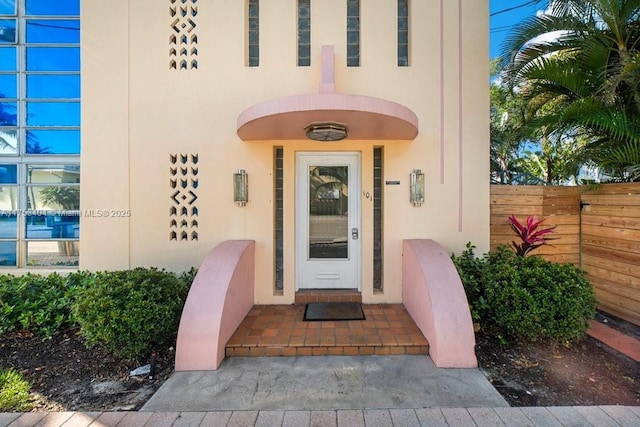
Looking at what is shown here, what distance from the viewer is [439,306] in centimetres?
379

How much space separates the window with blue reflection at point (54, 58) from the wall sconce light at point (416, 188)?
6.99m

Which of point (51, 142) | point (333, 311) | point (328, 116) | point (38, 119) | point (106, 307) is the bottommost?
point (333, 311)

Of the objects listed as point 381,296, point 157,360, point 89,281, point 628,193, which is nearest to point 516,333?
point 381,296

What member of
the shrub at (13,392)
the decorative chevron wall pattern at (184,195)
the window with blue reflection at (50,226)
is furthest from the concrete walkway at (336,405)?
the window with blue reflection at (50,226)

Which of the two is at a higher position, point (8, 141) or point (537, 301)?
point (8, 141)

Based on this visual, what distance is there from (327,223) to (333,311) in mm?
1541

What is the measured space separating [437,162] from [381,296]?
2.59m

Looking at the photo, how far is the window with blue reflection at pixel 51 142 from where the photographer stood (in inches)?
228

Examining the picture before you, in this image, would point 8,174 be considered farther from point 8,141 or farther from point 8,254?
point 8,254

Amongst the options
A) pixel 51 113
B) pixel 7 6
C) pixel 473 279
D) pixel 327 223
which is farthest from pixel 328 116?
pixel 7 6

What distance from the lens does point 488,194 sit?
5.17 metres

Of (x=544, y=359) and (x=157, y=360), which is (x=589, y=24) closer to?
(x=544, y=359)

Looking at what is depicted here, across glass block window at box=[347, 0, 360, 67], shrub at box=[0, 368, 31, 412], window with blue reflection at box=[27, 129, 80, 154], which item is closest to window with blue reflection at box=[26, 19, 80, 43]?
window with blue reflection at box=[27, 129, 80, 154]

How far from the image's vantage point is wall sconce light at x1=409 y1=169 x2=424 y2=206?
16.5 feet
